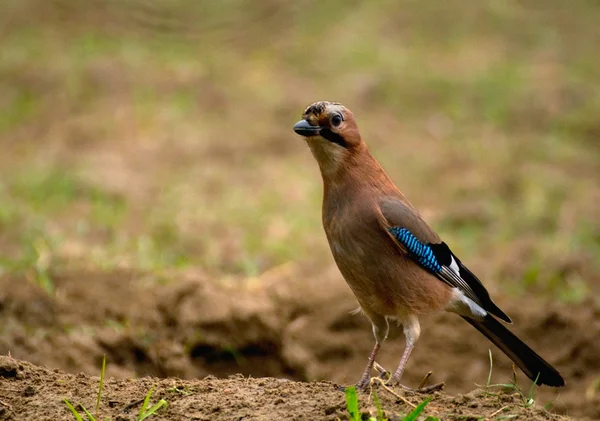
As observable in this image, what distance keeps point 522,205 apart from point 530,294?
2.27 metres

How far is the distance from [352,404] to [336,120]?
68.1 inches

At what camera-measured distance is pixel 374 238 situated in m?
4.60

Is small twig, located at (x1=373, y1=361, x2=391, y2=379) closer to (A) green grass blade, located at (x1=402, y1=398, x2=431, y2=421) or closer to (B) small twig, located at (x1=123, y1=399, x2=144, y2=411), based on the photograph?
(A) green grass blade, located at (x1=402, y1=398, x2=431, y2=421)

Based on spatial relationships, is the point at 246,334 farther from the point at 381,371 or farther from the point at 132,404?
the point at 132,404

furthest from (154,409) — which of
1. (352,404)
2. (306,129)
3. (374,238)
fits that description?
(306,129)

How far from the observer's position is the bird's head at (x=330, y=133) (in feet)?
15.2

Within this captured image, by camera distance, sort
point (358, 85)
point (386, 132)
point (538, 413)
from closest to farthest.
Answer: point (538, 413), point (386, 132), point (358, 85)

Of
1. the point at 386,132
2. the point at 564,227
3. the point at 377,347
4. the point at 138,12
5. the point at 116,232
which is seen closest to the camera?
the point at 377,347

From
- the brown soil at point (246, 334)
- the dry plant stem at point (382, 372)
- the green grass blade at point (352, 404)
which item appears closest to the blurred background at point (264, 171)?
the brown soil at point (246, 334)

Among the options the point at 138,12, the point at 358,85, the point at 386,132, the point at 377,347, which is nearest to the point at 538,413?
the point at 377,347

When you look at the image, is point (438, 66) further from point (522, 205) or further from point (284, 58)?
point (522, 205)

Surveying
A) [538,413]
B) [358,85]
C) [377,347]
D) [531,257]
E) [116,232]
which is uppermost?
[358,85]

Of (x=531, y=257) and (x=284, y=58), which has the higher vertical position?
(x=284, y=58)

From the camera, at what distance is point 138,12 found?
13375 millimetres
